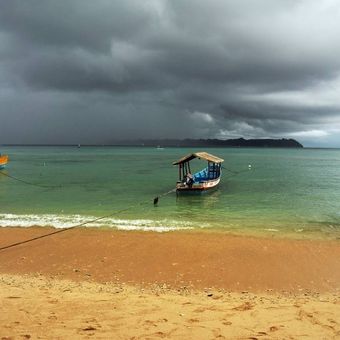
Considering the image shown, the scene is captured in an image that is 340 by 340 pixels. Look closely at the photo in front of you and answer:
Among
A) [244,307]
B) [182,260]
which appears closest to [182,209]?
[182,260]

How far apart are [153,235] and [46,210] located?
35.2ft

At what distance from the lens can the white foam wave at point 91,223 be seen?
18953mm

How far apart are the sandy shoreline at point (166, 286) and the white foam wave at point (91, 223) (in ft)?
4.33

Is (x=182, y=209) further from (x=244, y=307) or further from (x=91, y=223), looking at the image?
(x=244, y=307)

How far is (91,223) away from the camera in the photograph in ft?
65.4

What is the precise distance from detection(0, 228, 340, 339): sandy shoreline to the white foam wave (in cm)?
132

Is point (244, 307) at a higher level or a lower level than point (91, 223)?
higher

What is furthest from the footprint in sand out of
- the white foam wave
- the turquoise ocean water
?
the white foam wave

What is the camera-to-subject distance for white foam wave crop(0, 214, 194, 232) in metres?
19.0

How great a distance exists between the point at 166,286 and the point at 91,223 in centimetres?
1008

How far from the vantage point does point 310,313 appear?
26.9 feet

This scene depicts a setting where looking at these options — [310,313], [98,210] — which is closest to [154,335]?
[310,313]

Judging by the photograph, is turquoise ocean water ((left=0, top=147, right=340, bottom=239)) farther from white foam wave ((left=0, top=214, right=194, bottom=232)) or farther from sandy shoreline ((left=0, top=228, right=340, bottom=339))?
sandy shoreline ((left=0, top=228, right=340, bottom=339))

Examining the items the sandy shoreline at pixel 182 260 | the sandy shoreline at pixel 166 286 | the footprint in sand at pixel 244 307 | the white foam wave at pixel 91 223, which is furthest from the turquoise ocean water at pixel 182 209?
the footprint in sand at pixel 244 307
